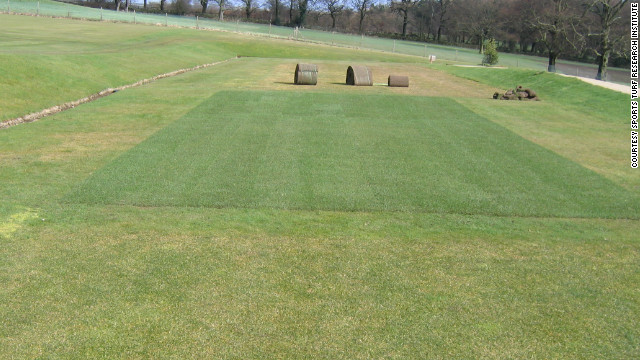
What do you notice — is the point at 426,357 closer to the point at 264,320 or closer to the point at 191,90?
the point at 264,320

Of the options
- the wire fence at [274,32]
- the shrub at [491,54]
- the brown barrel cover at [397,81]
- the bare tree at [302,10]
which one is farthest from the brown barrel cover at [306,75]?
the bare tree at [302,10]

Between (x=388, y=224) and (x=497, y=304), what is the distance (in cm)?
313

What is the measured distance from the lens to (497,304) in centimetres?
700

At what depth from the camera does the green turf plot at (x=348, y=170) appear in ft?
36.0


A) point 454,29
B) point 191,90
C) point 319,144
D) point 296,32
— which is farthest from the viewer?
point 454,29

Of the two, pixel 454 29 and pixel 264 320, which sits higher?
pixel 454 29

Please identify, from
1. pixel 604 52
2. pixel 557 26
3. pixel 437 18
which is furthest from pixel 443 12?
pixel 604 52

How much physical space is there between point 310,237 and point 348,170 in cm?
438

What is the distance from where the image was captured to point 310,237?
9.07 meters

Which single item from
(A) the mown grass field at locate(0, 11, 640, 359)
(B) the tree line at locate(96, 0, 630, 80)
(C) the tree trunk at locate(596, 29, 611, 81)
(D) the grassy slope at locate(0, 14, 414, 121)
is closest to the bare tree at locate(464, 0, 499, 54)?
(B) the tree line at locate(96, 0, 630, 80)

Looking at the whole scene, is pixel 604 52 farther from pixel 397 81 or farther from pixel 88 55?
pixel 88 55

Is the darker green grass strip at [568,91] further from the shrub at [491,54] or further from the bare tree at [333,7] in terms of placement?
the bare tree at [333,7]

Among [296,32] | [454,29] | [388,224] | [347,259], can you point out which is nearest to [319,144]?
[388,224]

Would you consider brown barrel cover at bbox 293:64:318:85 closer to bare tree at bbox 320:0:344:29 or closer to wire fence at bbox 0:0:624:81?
wire fence at bbox 0:0:624:81
